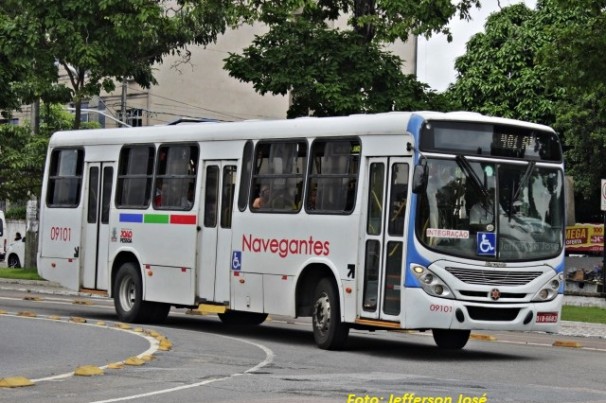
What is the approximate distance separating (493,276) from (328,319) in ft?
7.59

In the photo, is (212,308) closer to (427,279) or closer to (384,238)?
(384,238)

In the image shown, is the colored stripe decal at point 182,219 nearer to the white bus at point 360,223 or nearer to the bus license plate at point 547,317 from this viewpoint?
the white bus at point 360,223

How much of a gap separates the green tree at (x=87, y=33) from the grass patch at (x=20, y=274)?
5751mm

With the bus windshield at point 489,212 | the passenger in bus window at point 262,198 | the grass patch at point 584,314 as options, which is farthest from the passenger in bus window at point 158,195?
the grass patch at point 584,314

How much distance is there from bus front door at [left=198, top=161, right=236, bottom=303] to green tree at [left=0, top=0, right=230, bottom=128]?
47.9ft

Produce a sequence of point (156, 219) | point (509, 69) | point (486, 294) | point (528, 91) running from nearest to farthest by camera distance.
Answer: point (486, 294) < point (156, 219) < point (528, 91) < point (509, 69)

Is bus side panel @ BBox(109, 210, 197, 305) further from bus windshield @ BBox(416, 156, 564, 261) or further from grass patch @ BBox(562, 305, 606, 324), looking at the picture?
grass patch @ BBox(562, 305, 606, 324)

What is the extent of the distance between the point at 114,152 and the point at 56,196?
7.00ft

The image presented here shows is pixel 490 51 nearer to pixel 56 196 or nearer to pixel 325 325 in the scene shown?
pixel 56 196

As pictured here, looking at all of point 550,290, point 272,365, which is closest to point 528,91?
point 550,290

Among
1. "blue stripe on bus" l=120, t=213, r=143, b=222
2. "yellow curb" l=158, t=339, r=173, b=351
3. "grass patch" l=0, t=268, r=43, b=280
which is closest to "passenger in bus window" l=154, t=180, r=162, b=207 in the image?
"blue stripe on bus" l=120, t=213, r=143, b=222

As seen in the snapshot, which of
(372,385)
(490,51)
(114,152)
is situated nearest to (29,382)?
(372,385)

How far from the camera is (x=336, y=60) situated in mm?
35312

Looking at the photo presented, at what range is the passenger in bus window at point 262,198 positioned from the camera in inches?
812
